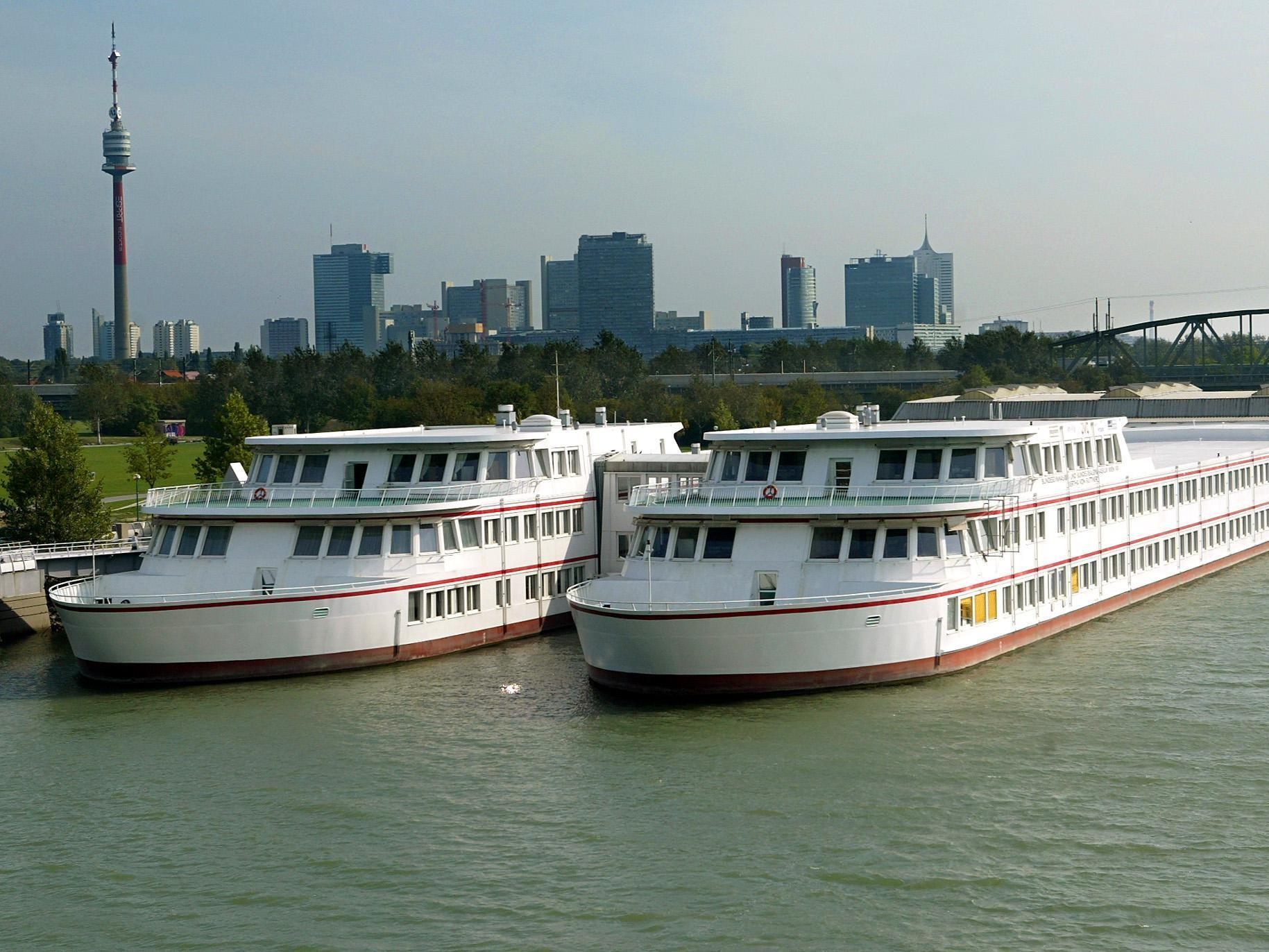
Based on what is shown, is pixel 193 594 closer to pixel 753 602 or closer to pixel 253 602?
pixel 253 602

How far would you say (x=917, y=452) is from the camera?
4138 centimetres

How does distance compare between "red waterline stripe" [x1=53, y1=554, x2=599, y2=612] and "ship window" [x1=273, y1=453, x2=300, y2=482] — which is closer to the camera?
"red waterline stripe" [x1=53, y1=554, x2=599, y2=612]

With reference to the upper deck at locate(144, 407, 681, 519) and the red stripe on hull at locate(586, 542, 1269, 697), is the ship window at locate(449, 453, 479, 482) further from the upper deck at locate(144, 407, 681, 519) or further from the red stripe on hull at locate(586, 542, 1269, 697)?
the red stripe on hull at locate(586, 542, 1269, 697)

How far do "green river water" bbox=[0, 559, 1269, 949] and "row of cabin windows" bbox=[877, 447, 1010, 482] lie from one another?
4959mm

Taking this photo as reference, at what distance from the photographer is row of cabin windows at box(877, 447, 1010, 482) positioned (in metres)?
41.1

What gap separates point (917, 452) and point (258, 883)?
2153cm

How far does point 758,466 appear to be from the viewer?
42.3 metres

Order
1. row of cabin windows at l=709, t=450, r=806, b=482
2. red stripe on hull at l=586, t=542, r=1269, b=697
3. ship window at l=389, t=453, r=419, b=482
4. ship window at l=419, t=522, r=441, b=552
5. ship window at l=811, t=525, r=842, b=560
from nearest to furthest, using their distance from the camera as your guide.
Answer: red stripe on hull at l=586, t=542, r=1269, b=697 → ship window at l=811, t=525, r=842, b=560 → row of cabin windows at l=709, t=450, r=806, b=482 → ship window at l=419, t=522, r=441, b=552 → ship window at l=389, t=453, r=419, b=482

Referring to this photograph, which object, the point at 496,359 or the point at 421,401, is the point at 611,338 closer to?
the point at 496,359

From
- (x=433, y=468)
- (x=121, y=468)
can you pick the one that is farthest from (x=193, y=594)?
(x=121, y=468)

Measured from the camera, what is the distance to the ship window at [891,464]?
4119cm

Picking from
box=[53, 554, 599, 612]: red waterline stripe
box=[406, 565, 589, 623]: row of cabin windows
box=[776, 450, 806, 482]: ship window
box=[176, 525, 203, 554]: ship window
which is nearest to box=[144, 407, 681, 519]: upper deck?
box=[176, 525, 203, 554]: ship window

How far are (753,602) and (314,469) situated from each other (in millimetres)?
16267

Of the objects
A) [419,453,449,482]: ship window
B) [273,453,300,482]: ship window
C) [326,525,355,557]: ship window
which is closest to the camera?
[326,525,355,557]: ship window
